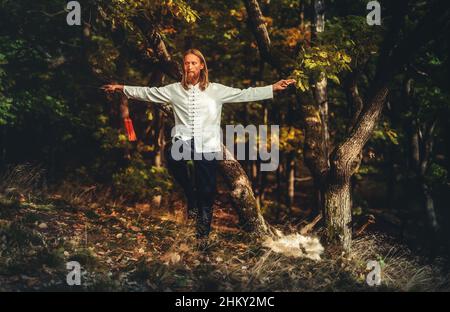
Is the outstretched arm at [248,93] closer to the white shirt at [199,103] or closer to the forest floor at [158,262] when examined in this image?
the white shirt at [199,103]

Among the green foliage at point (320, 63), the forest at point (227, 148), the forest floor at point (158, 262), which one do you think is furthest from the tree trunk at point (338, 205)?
the green foliage at point (320, 63)

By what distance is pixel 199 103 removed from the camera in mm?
6617

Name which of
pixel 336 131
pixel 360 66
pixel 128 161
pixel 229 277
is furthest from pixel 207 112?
pixel 336 131

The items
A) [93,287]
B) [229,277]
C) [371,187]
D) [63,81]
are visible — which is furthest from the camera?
[371,187]

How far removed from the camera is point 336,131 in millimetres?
14289

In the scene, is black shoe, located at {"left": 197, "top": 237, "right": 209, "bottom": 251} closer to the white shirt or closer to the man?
the man

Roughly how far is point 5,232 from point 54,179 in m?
5.39

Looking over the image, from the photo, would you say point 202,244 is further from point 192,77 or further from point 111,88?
point 111,88

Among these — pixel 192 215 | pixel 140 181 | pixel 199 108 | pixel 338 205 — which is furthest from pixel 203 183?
pixel 140 181

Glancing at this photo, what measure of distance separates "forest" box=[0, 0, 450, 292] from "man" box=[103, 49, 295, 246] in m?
0.23

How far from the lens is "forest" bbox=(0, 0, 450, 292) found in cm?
655

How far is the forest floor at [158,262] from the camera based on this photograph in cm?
595

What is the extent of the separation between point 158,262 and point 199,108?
70.9 inches

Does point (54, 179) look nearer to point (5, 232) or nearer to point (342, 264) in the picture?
point (5, 232)
